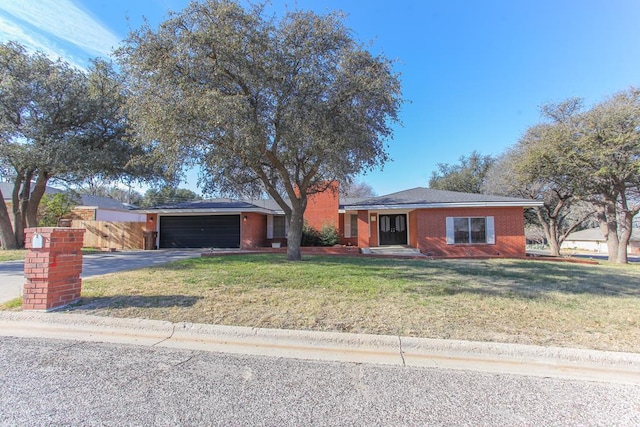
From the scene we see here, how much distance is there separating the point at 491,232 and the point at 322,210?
30.1ft

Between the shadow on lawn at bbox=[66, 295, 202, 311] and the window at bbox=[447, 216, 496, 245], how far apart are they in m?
13.9

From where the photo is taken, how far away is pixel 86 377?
133 inches

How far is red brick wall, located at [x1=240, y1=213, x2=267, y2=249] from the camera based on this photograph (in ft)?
66.4

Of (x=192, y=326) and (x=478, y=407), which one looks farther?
(x=192, y=326)

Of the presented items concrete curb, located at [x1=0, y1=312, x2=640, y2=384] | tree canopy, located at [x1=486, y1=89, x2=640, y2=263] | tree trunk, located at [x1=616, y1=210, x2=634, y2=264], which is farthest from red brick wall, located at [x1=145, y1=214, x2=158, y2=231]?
tree trunk, located at [x1=616, y1=210, x2=634, y2=264]

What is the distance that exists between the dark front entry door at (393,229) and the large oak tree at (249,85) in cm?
1039

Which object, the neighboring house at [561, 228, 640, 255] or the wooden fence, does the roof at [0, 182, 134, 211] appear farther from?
the neighboring house at [561, 228, 640, 255]

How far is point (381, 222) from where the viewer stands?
65.6 ft

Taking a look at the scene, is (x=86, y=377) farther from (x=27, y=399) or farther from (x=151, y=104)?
(x=151, y=104)

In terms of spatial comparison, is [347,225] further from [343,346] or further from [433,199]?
[343,346]

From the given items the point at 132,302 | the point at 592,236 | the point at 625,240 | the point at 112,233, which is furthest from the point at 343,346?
the point at 592,236

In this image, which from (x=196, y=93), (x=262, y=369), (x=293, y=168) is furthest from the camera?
(x=293, y=168)

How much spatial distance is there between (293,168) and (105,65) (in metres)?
11.1

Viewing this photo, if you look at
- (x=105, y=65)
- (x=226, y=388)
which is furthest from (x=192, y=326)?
(x=105, y=65)
